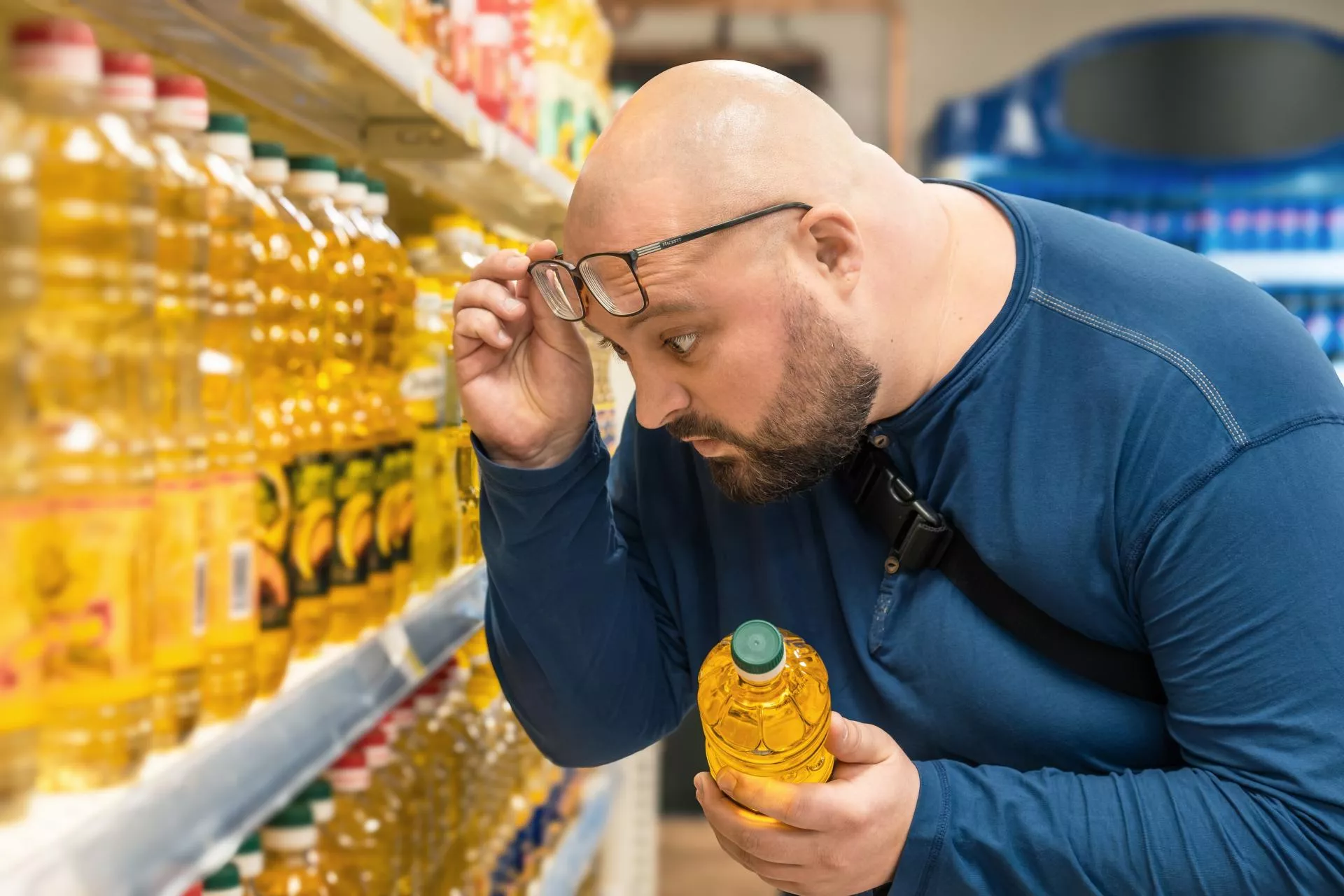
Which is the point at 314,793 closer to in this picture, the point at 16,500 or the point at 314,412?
the point at 314,412

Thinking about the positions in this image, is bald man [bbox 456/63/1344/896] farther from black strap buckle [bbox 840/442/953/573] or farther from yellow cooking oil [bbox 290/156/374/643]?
yellow cooking oil [bbox 290/156/374/643]

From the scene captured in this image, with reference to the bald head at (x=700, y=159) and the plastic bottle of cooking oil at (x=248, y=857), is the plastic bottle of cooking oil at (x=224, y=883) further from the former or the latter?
the bald head at (x=700, y=159)

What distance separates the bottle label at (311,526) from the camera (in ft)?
3.97

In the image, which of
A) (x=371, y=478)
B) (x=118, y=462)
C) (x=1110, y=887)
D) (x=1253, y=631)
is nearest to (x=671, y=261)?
(x=371, y=478)

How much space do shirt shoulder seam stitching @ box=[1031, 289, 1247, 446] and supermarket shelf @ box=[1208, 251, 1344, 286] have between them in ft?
13.4

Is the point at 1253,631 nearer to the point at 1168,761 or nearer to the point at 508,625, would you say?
the point at 1168,761

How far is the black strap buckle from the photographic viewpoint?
1359 millimetres

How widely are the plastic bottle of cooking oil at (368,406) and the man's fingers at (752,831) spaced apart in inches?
16.7

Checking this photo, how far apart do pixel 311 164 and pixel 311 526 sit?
1.27 ft

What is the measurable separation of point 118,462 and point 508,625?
0.67m

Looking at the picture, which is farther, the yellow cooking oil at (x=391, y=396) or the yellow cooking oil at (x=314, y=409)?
the yellow cooking oil at (x=391, y=396)

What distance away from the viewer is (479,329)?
136 cm

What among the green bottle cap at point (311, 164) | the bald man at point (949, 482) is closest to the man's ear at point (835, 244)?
the bald man at point (949, 482)

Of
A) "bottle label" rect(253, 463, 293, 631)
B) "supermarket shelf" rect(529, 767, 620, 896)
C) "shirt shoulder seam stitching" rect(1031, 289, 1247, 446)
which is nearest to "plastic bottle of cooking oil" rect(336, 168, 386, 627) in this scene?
"bottle label" rect(253, 463, 293, 631)
